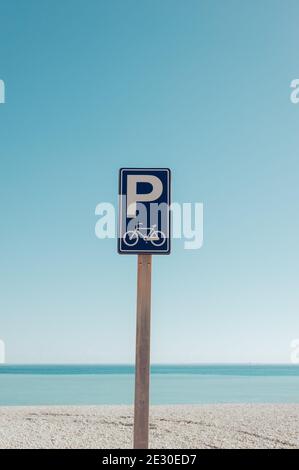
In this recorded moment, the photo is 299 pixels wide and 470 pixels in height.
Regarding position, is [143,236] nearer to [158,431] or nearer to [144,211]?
[144,211]

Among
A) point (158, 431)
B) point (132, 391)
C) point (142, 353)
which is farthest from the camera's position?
point (132, 391)

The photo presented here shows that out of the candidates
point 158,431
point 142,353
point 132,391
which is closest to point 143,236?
point 142,353

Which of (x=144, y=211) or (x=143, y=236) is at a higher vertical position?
(x=144, y=211)

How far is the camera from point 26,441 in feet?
34.4

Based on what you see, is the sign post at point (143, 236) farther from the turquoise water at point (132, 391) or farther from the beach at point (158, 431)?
the turquoise water at point (132, 391)

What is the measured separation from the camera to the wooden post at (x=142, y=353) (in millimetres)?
4621

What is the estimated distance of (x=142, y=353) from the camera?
466 cm

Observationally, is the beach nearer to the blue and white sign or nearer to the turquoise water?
the blue and white sign

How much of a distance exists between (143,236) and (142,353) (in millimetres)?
974

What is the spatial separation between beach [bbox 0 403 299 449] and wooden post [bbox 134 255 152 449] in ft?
18.5

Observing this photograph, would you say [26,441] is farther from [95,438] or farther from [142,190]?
[142,190]
